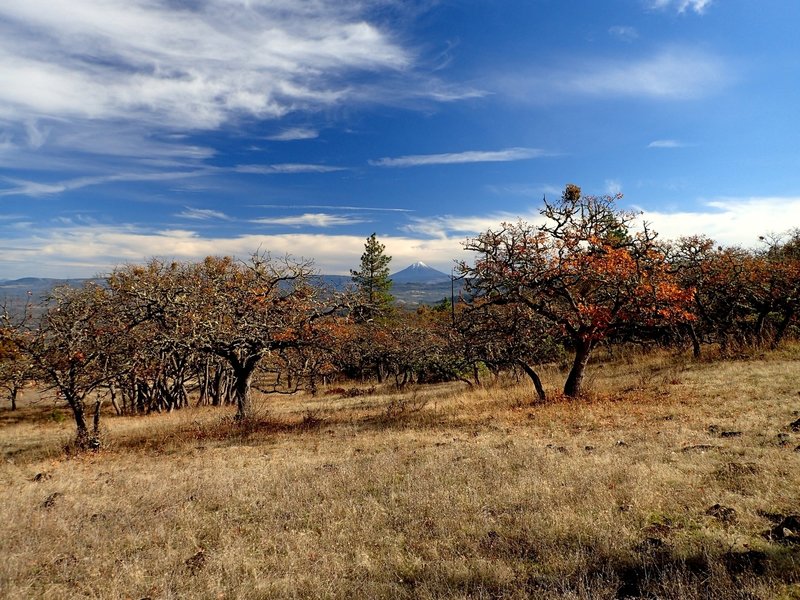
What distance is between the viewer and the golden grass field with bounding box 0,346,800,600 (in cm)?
576

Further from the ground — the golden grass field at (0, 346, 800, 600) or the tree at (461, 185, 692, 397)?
the tree at (461, 185, 692, 397)

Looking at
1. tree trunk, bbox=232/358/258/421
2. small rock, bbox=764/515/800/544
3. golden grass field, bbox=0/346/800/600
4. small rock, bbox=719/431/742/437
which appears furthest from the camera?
tree trunk, bbox=232/358/258/421

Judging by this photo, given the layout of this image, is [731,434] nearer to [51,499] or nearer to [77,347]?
[51,499]

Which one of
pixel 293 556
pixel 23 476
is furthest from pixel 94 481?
pixel 293 556

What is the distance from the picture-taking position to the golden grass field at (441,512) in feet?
18.9

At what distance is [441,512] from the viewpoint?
807 cm

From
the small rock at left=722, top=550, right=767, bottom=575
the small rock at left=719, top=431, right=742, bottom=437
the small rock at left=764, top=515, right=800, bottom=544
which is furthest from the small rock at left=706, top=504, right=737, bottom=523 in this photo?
the small rock at left=719, top=431, right=742, bottom=437

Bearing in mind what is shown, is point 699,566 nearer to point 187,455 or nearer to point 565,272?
point 565,272

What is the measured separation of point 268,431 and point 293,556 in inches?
485

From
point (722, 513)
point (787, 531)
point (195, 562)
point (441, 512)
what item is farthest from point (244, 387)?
point (787, 531)

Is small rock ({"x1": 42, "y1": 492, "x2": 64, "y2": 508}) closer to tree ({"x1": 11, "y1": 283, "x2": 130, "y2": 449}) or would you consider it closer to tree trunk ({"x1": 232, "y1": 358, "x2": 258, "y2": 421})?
tree ({"x1": 11, "y1": 283, "x2": 130, "y2": 449})

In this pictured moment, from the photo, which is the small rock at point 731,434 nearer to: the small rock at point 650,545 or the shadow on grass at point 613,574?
the shadow on grass at point 613,574

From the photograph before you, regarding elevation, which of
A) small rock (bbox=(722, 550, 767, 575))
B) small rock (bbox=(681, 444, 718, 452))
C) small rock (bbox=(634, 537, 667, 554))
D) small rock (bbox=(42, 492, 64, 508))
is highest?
small rock (bbox=(722, 550, 767, 575))

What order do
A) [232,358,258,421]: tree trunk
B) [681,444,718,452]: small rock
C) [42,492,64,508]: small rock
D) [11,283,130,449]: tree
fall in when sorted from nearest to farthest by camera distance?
1. [42,492,64,508]: small rock
2. [681,444,718,452]: small rock
3. [11,283,130,449]: tree
4. [232,358,258,421]: tree trunk
